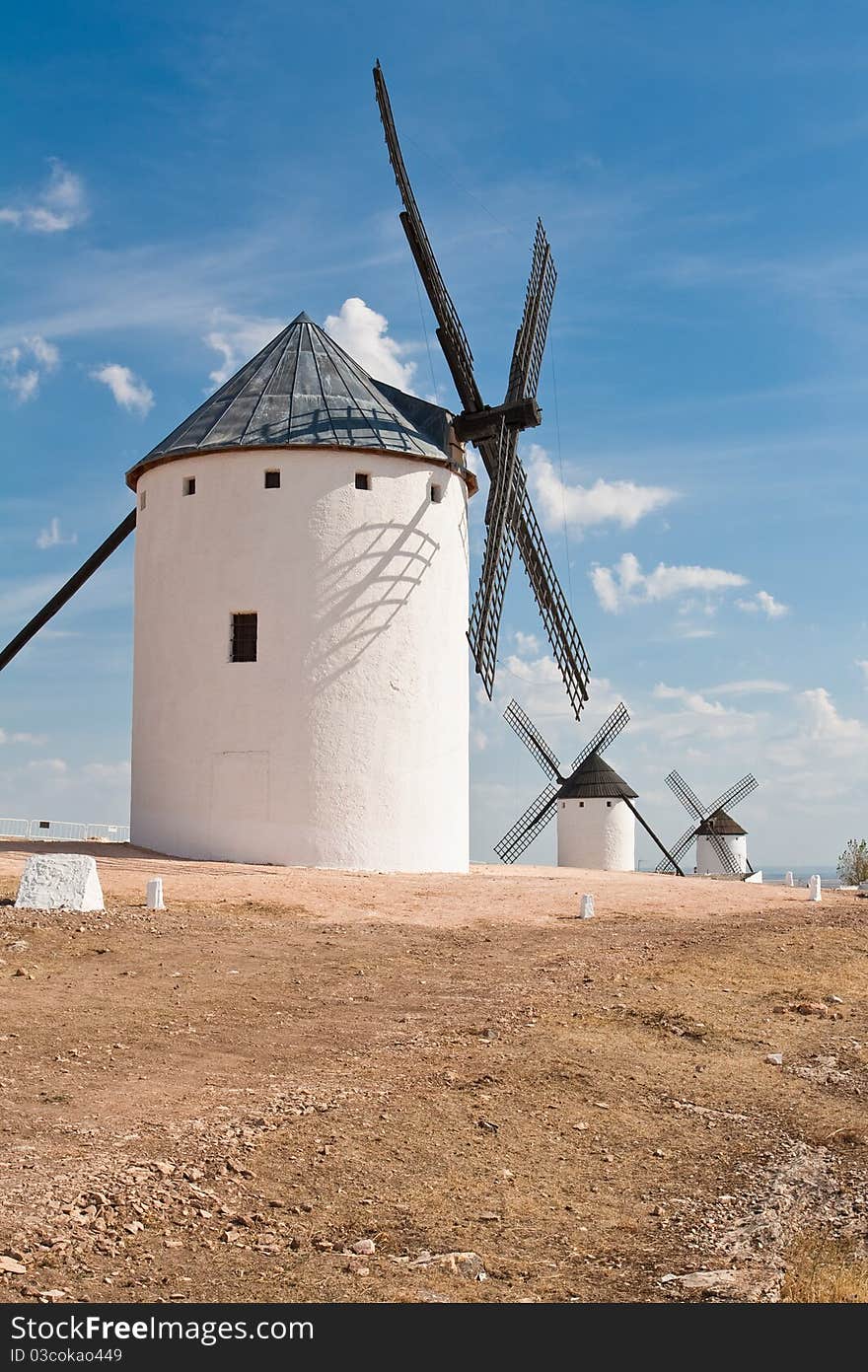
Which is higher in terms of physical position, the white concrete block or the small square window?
the small square window

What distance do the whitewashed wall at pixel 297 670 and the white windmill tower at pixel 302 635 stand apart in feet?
0.11

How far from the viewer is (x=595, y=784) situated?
46.9m

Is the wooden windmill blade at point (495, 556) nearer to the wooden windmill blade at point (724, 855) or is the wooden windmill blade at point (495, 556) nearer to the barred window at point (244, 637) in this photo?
the barred window at point (244, 637)

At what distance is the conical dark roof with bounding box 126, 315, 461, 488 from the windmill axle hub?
0.53 meters

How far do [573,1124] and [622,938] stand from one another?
740cm

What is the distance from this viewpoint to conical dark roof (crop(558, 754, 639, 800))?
4650cm

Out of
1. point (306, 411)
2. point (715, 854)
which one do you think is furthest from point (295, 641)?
point (715, 854)

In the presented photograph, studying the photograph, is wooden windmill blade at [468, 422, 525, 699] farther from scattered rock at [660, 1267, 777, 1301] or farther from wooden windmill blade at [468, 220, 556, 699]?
scattered rock at [660, 1267, 777, 1301]

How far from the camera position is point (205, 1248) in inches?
244

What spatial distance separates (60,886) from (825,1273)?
10.7 m

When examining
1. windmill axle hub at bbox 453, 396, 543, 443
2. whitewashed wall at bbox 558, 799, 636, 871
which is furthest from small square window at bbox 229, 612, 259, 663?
whitewashed wall at bbox 558, 799, 636, 871

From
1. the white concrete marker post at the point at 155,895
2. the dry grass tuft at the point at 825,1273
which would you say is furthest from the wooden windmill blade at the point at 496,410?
the dry grass tuft at the point at 825,1273

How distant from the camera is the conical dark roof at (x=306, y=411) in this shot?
77.5ft

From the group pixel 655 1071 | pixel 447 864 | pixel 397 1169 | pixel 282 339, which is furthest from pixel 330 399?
pixel 397 1169
